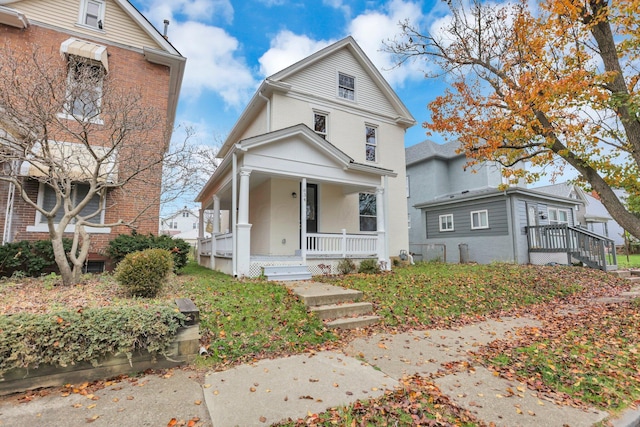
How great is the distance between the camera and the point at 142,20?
10.6m

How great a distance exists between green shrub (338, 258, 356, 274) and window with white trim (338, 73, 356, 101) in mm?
7278

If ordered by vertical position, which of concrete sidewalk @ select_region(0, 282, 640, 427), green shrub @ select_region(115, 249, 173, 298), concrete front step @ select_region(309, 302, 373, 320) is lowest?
concrete sidewalk @ select_region(0, 282, 640, 427)

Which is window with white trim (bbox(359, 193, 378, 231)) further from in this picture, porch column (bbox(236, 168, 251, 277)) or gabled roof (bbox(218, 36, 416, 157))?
porch column (bbox(236, 168, 251, 277))

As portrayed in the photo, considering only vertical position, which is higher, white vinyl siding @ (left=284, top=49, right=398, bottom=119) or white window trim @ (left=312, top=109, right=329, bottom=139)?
white vinyl siding @ (left=284, top=49, right=398, bottom=119)

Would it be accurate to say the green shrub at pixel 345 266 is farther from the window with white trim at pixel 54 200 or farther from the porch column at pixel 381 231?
the window with white trim at pixel 54 200

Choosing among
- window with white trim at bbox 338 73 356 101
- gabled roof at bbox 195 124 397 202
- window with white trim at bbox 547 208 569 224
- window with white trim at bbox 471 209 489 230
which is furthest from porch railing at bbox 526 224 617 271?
window with white trim at bbox 338 73 356 101

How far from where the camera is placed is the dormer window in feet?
33.3

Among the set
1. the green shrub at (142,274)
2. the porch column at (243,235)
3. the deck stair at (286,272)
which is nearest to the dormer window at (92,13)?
the porch column at (243,235)

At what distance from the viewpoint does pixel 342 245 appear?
1032 centimetres

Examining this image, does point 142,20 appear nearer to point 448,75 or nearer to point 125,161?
point 125,161

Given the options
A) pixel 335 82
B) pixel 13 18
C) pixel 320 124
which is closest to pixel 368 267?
pixel 320 124

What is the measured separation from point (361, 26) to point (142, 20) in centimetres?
809

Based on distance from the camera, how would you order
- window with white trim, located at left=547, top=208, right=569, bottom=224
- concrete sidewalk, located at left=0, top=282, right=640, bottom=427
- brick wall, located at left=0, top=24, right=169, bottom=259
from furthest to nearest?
window with white trim, located at left=547, top=208, right=569, bottom=224
brick wall, located at left=0, top=24, right=169, bottom=259
concrete sidewalk, located at left=0, top=282, right=640, bottom=427

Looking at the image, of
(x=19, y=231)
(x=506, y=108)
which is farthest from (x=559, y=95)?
(x=19, y=231)
